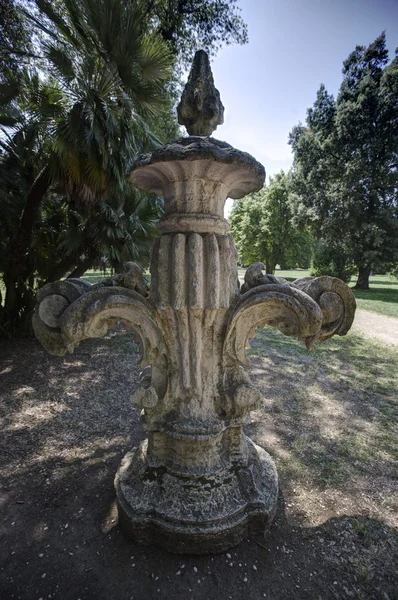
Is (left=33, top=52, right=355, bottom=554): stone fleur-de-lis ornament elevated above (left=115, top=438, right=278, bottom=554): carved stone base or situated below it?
above

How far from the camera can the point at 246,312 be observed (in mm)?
2158

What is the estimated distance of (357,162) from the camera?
1820cm

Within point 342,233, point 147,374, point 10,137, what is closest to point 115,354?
point 147,374

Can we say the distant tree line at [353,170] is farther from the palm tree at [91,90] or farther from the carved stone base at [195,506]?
the carved stone base at [195,506]

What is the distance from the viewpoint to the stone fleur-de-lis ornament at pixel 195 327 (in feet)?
6.63

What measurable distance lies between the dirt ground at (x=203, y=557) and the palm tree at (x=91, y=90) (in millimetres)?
3594

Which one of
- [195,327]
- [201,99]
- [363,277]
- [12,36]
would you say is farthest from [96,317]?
[363,277]

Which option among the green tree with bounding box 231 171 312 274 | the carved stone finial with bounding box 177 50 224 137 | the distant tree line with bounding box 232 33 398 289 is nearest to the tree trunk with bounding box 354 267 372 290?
the distant tree line with bounding box 232 33 398 289

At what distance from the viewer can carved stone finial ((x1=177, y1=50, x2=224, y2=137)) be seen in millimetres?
2127

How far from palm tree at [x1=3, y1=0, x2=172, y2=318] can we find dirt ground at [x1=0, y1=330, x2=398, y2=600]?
3594 mm

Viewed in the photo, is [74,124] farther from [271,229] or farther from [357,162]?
[271,229]

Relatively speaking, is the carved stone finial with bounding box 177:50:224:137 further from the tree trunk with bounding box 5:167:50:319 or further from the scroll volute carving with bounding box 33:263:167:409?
the tree trunk with bounding box 5:167:50:319

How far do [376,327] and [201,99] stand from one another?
990 centimetres

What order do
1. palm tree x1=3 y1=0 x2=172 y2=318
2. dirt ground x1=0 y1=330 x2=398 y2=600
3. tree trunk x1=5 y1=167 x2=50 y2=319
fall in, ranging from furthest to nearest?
tree trunk x1=5 y1=167 x2=50 y2=319
palm tree x1=3 y1=0 x2=172 y2=318
dirt ground x1=0 y1=330 x2=398 y2=600
